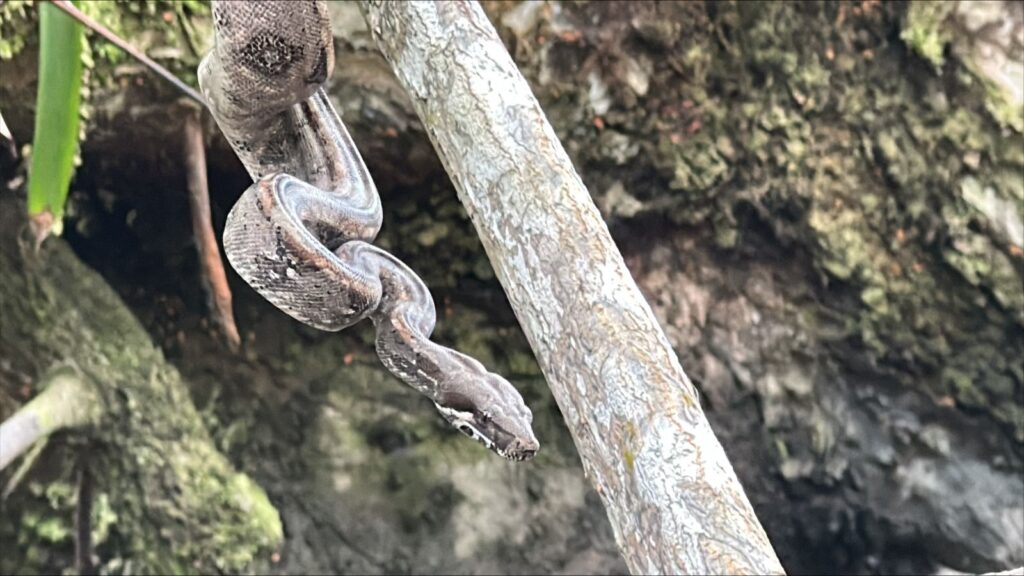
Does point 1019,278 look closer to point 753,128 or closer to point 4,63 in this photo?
point 753,128

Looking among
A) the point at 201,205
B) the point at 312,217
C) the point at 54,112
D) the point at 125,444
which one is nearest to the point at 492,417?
the point at 312,217

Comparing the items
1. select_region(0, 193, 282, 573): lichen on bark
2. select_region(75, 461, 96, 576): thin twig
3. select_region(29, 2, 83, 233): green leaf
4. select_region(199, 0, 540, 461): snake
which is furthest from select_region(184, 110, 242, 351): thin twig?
select_region(29, 2, 83, 233): green leaf

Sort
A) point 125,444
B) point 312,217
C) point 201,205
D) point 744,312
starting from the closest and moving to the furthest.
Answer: point 312,217 → point 201,205 → point 125,444 → point 744,312

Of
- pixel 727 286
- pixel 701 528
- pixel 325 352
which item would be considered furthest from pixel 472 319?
pixel 701 528

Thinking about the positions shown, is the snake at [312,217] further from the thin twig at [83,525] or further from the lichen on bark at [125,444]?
the thin twig at [83,525]

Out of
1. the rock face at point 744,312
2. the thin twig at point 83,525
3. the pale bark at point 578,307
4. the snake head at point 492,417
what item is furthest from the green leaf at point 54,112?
the thin twig at point 83,525

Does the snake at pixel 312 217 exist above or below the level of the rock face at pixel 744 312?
above

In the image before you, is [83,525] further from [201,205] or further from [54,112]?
[54,112]
